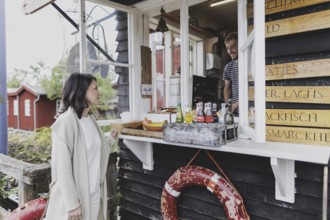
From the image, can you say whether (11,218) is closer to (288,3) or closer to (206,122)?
(206,122)

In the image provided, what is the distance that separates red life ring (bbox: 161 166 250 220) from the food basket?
14.1 inches

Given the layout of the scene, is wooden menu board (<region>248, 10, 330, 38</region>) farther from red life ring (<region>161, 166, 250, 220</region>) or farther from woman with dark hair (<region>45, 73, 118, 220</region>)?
woman with dark hair (<region>45, 73, 118, 220</region>)

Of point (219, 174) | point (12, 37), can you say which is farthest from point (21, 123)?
point (219, 174)

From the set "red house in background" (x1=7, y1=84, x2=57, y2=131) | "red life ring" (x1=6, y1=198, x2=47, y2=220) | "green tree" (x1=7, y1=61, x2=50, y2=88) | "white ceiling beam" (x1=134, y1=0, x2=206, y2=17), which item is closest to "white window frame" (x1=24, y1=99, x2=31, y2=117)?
"red house in background" (x1=7, y1=84, x2=57, y2=131)

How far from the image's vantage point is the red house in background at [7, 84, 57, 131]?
51.1 feet

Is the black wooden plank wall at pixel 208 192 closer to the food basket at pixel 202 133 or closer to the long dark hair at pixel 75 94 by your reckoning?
the food basket at pixel 202 133

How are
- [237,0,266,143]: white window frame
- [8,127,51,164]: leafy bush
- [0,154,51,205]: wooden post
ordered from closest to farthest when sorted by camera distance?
1. [237,0,266,143]: white window frame
2. [0,154,51,205]: wooden post
3. [8,127,51,164]: leafy bush

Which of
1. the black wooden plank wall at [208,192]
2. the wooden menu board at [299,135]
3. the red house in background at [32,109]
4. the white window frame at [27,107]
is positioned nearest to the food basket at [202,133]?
the wooden menu board at [299,135]

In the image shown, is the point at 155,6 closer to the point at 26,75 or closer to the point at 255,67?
the point at 255,67

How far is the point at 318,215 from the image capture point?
1.50m

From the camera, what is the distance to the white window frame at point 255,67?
50.2 inches

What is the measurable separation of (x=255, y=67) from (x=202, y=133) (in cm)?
48

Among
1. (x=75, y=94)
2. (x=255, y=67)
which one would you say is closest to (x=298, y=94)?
(x=255, y=67)

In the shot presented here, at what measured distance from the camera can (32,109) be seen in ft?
52.1
